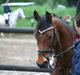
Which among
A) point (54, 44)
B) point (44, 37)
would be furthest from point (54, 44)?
point (44, 37)

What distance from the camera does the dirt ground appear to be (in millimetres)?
10520

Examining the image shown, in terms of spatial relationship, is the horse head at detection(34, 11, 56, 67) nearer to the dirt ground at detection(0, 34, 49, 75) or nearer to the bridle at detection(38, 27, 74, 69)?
the bridle at detection(38, 27, 74, 69)

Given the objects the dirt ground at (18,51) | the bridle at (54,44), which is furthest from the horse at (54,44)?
the dirt ground at (18,51)

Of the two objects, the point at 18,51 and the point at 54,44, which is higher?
the point at 54,44

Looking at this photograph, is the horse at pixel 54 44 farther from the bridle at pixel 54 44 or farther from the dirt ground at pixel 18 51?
the dirt ground at pixel 18 51

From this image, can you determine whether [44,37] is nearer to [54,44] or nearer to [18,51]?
[54,44]

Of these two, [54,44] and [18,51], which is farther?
[18,51]

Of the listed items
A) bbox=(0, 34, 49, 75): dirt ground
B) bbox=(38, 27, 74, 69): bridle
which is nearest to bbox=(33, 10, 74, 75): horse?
bbox=(38, 27, 74, 69): bridle

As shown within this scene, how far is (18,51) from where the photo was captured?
12.7 metres

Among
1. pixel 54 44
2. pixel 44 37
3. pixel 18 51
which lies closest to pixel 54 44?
pixel 54 44

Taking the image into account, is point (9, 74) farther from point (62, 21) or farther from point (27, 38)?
point (27, 38)

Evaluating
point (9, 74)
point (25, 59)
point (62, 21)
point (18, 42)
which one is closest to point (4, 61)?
point (25, 59)

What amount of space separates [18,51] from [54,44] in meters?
8.00

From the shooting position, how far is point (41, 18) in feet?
16.2
